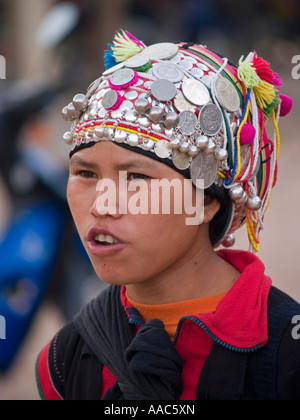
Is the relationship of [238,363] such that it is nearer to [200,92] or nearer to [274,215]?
[200,92]

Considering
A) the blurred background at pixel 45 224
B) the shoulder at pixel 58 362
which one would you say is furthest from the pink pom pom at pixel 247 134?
the blurred background at pixel 45 224

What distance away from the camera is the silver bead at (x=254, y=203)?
6.55ft

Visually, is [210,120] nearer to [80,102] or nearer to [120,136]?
[120,136]

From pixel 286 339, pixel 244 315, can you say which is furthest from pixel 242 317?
pixel 286 339

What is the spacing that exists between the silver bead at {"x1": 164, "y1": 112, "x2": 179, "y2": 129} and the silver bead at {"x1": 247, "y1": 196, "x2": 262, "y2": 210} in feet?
1.20

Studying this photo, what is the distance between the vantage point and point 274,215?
7746 mm

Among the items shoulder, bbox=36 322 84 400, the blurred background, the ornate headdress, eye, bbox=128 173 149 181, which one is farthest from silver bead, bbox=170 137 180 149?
the blurred background

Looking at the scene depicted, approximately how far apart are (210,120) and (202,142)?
0.27ft

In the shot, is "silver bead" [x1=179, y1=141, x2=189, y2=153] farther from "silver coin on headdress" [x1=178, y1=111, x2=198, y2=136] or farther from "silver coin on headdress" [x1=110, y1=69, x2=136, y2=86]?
"silver coin on headdress" [x1=110, y1=69, x2=136, y2=86]

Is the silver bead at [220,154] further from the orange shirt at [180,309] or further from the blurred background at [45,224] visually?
the blurred background at [45,224]

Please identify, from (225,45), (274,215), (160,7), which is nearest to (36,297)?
(274,215)

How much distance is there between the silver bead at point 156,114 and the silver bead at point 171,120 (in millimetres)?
18

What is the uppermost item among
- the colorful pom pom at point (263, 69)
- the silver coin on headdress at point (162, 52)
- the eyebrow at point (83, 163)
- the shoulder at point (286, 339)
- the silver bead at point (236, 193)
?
the silver coin on headdress at point (162, 52)
